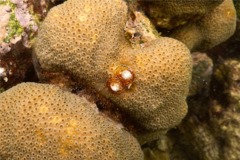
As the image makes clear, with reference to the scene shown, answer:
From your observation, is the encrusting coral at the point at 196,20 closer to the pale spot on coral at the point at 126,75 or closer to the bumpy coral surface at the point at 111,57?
the bumpy coral surface at the point at 111,57

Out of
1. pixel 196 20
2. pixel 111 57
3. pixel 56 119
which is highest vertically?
pixel 111 57

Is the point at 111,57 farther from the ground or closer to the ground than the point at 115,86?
farther from the ground

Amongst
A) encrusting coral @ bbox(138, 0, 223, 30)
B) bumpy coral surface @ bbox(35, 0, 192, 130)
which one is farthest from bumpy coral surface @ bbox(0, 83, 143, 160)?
encrusting coral @ bbox(138, 0, 223, 30)

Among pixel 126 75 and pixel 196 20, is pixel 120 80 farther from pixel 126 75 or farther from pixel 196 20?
pixel 196 20

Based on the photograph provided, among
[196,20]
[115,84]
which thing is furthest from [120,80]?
[196,20]

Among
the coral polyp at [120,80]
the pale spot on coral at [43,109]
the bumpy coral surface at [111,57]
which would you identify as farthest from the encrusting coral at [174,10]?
the pale spot on coral at [43,109]

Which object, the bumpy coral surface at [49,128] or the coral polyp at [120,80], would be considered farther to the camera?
the coral polyp at [120,80]

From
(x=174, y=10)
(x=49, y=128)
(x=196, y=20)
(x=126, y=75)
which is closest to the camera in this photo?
(x=49, y=128)
